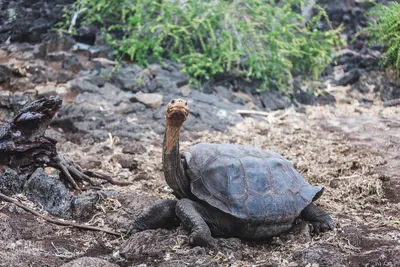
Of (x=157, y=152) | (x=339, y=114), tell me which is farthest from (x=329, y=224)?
(x=339, y=114)

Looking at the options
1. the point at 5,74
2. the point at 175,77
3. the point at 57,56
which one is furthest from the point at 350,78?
the point at 5,74

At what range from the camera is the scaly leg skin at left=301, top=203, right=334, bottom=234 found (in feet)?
11.1

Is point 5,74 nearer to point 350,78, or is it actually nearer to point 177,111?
point 177,111

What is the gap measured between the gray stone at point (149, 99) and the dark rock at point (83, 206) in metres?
4.01

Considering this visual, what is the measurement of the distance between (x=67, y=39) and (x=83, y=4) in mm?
836

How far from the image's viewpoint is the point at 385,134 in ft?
20.4

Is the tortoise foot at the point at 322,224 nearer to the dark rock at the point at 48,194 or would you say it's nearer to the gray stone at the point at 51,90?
the dark rock at the point at 48,194

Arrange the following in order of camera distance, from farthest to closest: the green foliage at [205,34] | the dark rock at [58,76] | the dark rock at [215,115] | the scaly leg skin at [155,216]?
the green foliage at [205,34], the dark rock at [58,76], the dark rock at [215,115], the scaly leg skin at [155,216]

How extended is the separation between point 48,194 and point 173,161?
1060 mm

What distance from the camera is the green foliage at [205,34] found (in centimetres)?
909

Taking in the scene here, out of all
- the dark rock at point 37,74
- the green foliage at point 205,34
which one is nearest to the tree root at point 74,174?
the dark rock at point 37,74

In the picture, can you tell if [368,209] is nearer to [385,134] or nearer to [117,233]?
[117,233]

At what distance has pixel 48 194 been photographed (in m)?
3.66

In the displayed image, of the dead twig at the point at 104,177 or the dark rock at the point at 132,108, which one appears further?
the dark rock at the point at 132,108
